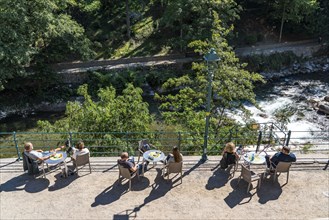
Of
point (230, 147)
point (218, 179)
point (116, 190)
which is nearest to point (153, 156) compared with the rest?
point (116, 190)

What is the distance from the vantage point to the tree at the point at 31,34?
2231 centimetres

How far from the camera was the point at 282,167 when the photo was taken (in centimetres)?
1103

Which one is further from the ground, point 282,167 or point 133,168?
point 133,168

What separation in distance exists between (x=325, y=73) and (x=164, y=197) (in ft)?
91.1

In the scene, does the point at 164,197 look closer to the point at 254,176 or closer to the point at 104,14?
the point at 254,176

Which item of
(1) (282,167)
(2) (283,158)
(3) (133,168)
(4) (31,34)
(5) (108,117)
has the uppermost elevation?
(4) (31,34)

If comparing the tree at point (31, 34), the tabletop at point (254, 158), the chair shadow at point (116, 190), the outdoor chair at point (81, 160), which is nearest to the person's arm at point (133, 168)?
the chair shadow at point (116, 190)

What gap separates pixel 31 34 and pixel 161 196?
1901 cm

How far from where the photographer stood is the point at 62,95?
28.3 metres

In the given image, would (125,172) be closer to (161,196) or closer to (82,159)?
(161,196)

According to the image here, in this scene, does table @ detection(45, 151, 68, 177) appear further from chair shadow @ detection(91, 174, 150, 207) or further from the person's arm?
the person's arm

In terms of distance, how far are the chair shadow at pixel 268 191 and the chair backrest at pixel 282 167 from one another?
1.75 feet

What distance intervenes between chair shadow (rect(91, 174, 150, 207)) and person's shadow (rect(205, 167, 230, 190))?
2.02 m

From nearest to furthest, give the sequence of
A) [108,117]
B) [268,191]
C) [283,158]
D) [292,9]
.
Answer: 1. [268,191]
2. [283,158]
3. [108,117]
4. [292,9]
